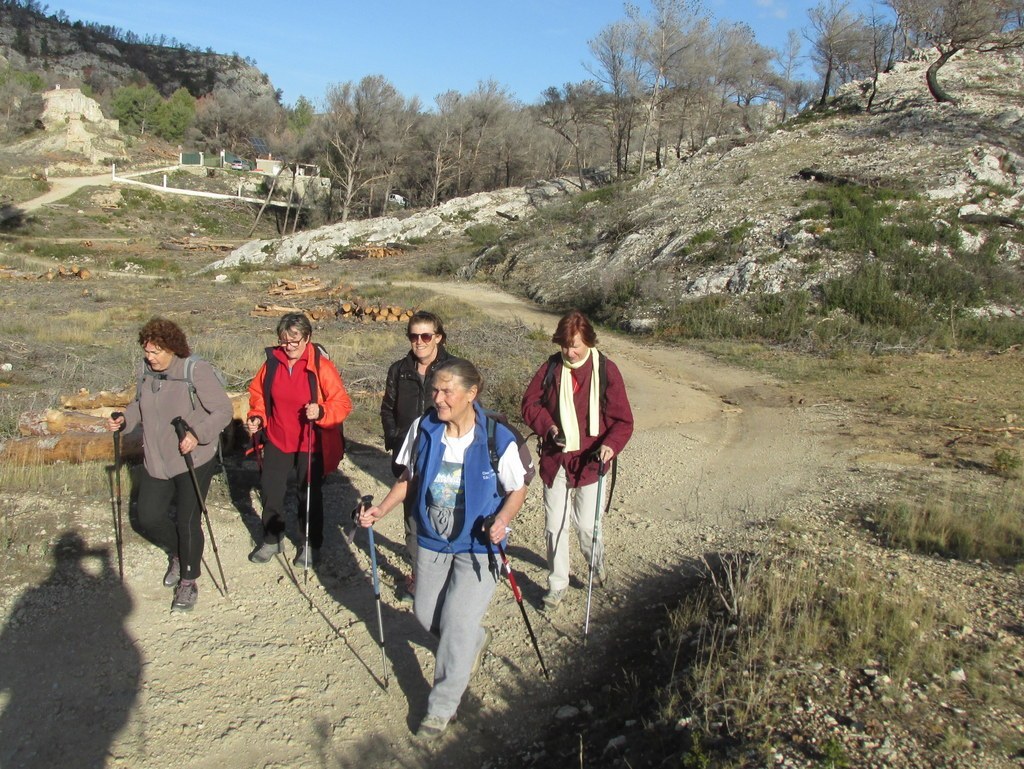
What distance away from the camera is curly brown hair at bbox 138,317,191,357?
Answer: 4344 millimetres

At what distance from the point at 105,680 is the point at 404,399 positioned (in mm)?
2231

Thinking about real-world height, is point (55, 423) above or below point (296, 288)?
below

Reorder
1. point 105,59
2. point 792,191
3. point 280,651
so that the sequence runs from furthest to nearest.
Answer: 1. point 105,59
2. point 792,191
3. point 280,651

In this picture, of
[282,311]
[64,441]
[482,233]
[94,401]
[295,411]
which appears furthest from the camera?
[482,233]

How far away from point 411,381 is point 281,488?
3.94 ft

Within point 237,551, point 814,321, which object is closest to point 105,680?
point 237,551

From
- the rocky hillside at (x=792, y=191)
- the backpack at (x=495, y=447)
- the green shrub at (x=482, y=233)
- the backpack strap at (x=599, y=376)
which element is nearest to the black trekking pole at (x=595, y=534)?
the backpack strap at (x=599, y=376)

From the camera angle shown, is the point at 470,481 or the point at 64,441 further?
the point at 64,441

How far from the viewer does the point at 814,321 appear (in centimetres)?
1516

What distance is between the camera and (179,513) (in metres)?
4.58

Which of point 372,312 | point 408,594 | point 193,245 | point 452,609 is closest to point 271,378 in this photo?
point 408,594

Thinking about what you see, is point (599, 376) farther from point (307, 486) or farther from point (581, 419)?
point (307, 486)

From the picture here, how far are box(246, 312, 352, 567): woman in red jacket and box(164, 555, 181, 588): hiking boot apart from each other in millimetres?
607

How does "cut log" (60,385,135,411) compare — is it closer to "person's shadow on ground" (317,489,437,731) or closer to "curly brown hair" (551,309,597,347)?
"person's shadow on ground" (317,489,437,731)
